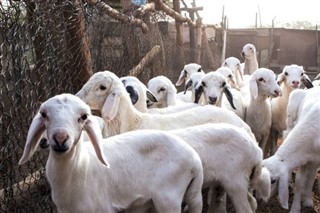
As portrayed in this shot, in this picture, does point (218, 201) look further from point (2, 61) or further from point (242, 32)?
point (242, 32)

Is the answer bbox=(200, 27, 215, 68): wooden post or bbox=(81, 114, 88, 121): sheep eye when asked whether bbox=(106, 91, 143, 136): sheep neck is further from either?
bbox=(200, 27, 215, 68): wooden post

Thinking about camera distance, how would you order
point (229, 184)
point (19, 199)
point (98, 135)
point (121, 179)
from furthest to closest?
point (229, 184)
point (19, 199)
point (121, 179)
point (98, 135)

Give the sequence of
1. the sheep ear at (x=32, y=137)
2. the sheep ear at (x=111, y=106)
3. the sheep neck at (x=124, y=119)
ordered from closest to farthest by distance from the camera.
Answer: the sheep ear at (x=32, y=137), the sheep ear at (x=111, y=106), the sheep neck at (x=124, y=119)

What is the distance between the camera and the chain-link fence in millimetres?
3471

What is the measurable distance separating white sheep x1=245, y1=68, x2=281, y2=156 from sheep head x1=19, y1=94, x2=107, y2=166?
13.8ft

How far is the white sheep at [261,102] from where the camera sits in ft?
22.9

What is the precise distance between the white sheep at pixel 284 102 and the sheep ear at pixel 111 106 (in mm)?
3546

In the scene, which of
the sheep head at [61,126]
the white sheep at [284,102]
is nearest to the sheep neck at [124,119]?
the sheep head at [61,126]

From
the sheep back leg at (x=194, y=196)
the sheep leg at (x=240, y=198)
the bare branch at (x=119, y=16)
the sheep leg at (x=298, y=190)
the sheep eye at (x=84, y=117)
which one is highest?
the bare branch at (x=119, y=16)

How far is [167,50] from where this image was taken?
984 cm

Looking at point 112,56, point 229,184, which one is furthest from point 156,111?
point 229,184

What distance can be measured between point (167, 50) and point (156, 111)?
412cm

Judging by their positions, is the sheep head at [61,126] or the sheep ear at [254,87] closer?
the sheep head at [61,126]

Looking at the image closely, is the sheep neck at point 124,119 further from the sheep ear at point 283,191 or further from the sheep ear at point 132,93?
the sheep ear at point 283,191
